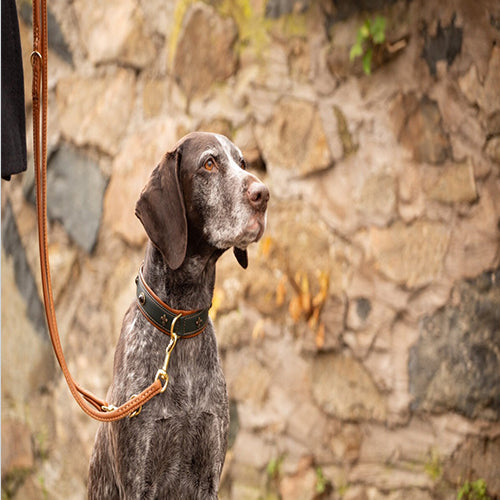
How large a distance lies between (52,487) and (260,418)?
156 centimetres

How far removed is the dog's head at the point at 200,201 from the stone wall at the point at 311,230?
66.3 inches

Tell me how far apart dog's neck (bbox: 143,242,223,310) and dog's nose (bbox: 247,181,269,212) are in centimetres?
21

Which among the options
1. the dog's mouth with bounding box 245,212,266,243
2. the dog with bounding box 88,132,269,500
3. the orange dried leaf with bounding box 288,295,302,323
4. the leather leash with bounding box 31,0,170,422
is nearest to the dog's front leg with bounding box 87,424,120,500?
the dog with bounding box 88,132,269,500

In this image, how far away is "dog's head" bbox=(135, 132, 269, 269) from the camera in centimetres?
226

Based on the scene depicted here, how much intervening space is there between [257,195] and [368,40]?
191 centimetres

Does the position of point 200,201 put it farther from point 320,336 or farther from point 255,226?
point 320,336

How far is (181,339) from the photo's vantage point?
2.32 metres

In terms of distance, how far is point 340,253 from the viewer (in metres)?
3.99

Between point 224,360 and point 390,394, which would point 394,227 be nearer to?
point 390,394

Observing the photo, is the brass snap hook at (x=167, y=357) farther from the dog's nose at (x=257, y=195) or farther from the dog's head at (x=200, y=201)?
the dog's nose at (x=257, y=195)

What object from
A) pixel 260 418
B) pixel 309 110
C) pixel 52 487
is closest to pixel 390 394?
pixel 260 418

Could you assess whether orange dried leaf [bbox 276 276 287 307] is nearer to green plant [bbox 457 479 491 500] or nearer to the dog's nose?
green plant [bbox 457 479 491 500]

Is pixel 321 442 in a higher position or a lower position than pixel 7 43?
lower

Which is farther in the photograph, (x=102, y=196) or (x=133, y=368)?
(x=102, y=196)
